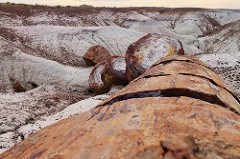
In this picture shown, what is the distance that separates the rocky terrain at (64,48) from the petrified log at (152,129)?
116 inches

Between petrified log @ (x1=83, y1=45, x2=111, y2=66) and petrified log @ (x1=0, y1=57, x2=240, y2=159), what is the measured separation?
8279 mm

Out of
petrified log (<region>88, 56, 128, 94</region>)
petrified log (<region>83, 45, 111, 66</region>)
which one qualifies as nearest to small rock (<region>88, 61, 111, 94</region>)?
petrified log (<region>88, 56, 128, 94</region>)

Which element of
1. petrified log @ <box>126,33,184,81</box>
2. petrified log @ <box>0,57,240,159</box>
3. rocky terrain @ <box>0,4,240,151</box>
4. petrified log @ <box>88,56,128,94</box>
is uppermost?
petrified log @ <box>0,57,240,159</box>

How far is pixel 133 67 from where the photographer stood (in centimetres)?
685

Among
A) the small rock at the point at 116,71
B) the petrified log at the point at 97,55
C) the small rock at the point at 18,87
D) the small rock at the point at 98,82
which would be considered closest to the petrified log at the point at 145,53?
the small rock at the point at 116,71

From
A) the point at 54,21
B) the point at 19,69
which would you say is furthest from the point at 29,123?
the point at 54,21

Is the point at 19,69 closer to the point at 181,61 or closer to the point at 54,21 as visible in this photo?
the point at 181,61

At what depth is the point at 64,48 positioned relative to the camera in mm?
13672

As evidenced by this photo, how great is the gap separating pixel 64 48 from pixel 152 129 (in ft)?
40.5

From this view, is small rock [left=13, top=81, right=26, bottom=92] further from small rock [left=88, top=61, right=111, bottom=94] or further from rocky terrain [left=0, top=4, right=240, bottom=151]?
small rock [left=88, top=61, right=111, bottom=94]

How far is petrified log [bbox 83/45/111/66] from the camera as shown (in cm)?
1070

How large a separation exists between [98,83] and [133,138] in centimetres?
702

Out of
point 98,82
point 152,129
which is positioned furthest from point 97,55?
point 152,129

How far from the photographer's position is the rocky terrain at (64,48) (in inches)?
269
